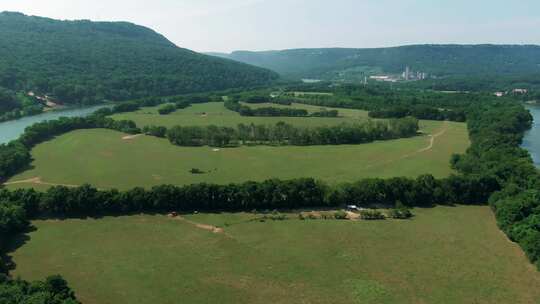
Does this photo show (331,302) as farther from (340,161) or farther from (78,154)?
(78,154)

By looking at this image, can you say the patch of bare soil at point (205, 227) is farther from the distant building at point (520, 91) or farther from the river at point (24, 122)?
the distant building at point (520, 91)

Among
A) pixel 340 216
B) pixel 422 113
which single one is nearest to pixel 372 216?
pixel 340 216

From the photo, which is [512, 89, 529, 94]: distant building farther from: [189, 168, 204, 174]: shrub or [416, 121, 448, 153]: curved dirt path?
[189, 168, 204, 174]: shrub

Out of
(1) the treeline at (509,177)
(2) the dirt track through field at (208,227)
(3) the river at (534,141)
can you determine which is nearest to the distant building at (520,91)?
(3) the river at (534,141)

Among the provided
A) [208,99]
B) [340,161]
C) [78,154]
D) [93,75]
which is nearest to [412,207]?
[340,161]

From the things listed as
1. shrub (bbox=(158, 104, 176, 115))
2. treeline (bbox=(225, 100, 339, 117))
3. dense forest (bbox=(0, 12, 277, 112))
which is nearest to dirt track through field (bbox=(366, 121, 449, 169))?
treeline (bbox=(225, 100, 339, 117))

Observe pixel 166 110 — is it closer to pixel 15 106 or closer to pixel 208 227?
pixel 15 106
